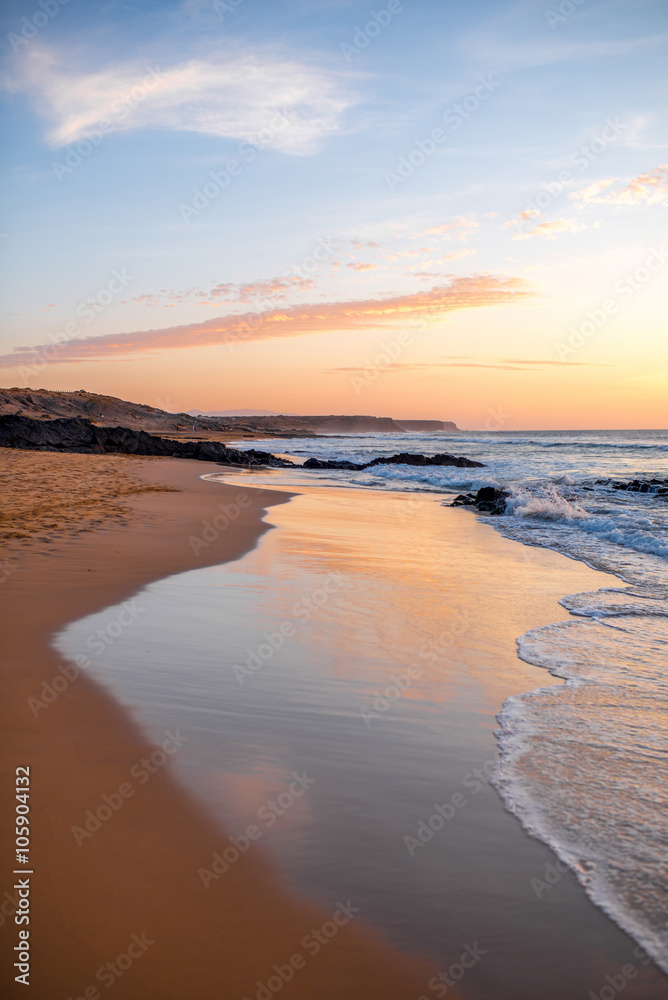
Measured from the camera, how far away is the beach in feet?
7.14

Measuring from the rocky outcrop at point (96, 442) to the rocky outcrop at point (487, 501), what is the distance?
50.6 feet

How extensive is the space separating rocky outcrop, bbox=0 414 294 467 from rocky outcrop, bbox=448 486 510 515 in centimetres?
1541

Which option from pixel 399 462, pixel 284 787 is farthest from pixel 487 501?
pixel 284 787

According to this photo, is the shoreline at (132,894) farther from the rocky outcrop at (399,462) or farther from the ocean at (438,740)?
the rocky outcrop at (399,462)

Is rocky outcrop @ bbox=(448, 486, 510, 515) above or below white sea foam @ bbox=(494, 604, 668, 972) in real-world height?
above

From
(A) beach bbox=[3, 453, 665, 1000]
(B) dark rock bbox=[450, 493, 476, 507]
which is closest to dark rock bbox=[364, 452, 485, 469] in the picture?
(B) dark rock bbox=[450, 493, 476, 507]

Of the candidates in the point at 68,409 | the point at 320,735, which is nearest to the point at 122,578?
the point at 320,735

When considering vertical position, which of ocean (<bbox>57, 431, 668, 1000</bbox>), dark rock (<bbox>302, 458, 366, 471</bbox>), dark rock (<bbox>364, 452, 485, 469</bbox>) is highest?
dark rock (<bbox>364, 452, 485, 469</bbox>)

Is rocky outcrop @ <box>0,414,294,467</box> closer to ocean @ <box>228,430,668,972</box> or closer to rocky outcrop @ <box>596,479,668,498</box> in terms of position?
rocky outcrop @ <box>596,479,668,498</box>

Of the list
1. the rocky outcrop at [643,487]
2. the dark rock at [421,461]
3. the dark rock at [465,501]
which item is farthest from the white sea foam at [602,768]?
the dark rock at [421,461]

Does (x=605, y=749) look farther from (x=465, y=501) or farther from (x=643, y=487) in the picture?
(x=643, y=487)

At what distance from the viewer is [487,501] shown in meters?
19.1

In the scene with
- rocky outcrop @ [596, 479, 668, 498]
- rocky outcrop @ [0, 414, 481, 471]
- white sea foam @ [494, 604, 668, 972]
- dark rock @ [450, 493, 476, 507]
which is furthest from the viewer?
rocky outcrop @ [0, 414, 481, 471]

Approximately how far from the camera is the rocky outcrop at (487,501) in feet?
58.7
